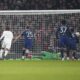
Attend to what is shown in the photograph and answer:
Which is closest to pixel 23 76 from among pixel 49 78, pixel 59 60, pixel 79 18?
pixel 49 78

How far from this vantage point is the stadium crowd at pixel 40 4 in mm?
22250

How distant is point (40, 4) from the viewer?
22.6 meters

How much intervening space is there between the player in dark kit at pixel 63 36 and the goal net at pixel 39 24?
0.21 meters

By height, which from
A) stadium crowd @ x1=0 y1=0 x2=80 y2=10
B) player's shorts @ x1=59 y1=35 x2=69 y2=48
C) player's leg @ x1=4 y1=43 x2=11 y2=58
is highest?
stadium crowd @ x1=0 y1=0 x2=80 y2=10

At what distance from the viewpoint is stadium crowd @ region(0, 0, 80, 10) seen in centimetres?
2225

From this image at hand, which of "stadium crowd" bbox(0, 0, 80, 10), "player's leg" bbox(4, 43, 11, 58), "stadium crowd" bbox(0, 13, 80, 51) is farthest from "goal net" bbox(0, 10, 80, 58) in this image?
"stadium crowd" bbox(0, 0, 80, 10)

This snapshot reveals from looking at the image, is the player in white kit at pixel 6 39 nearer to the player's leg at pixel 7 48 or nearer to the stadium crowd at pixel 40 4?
the player's leg at pixel 7 48

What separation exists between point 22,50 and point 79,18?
8.03ft

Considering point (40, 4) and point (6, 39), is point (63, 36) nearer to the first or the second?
point (6, 39)

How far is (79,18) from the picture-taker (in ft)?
54.7

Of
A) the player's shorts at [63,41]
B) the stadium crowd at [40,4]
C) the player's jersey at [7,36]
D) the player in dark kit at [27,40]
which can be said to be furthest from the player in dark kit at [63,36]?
the stadium crowd at [40,4]

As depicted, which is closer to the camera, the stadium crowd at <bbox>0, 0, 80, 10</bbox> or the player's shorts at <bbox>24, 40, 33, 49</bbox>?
the player's shorts at <bbox>24, 40, 33, 49</bbox>

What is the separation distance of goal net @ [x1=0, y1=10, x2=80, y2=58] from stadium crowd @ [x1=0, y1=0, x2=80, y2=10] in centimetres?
553

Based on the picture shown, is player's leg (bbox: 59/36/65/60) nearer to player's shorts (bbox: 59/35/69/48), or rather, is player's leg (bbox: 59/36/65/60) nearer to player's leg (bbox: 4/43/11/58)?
player's shorts (bbox: 59/35/69/48)
